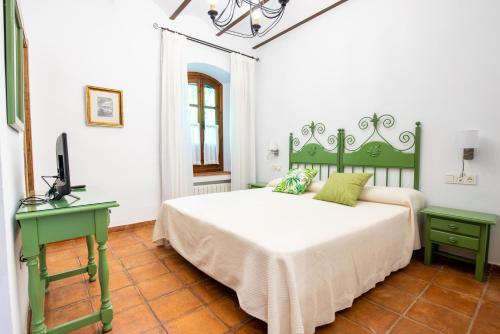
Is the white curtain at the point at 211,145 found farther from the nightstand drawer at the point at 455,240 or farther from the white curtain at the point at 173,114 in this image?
the nightstand drawer at the point at 455,240

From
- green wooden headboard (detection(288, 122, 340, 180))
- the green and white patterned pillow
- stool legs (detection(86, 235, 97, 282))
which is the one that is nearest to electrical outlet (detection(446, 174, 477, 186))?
green wooden headboard (detection(288, 122, 340, 180))

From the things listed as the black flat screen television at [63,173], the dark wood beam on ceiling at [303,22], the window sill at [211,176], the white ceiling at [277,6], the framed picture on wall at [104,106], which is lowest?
the window sill at [211,176]

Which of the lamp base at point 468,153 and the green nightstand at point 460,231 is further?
the lamp base at point 468,153

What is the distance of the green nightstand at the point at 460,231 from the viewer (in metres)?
1.96

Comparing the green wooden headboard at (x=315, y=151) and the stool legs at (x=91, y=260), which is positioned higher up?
the green wooden headboard at (x=315, y=151)

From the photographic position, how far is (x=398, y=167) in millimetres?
2680

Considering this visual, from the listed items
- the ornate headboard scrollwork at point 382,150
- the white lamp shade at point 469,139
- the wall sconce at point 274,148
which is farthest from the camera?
the wall sconce at point 274,148

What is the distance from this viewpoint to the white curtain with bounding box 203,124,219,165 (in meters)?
4.34

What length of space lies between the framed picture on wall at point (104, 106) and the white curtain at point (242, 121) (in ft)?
5.70

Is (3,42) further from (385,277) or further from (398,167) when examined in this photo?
(398,167)

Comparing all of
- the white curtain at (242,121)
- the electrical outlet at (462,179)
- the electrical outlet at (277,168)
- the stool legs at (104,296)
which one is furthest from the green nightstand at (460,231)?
the white curtain at (242,121)

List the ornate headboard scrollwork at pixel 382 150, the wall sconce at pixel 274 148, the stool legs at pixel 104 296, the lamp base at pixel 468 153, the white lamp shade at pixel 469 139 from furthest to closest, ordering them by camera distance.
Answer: the wall sconce at pixel 274 148, the ornate headboard scrollwork at pixel 382 150, the lamp base at pixel 468 153, the white lamp shade at pixel 469 139, the stool legs at pixel 104 296

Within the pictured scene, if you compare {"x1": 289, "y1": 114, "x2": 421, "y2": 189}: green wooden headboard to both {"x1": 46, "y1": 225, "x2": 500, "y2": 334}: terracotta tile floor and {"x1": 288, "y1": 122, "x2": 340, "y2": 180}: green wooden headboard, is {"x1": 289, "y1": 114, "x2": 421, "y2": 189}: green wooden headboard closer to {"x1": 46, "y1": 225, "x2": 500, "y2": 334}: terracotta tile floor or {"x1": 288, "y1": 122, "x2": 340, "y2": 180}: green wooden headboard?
{"x1": 288, "y1": 122, "x2": 340, "y2": 180}: green wooden headboard

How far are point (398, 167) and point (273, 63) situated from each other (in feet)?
8.47
